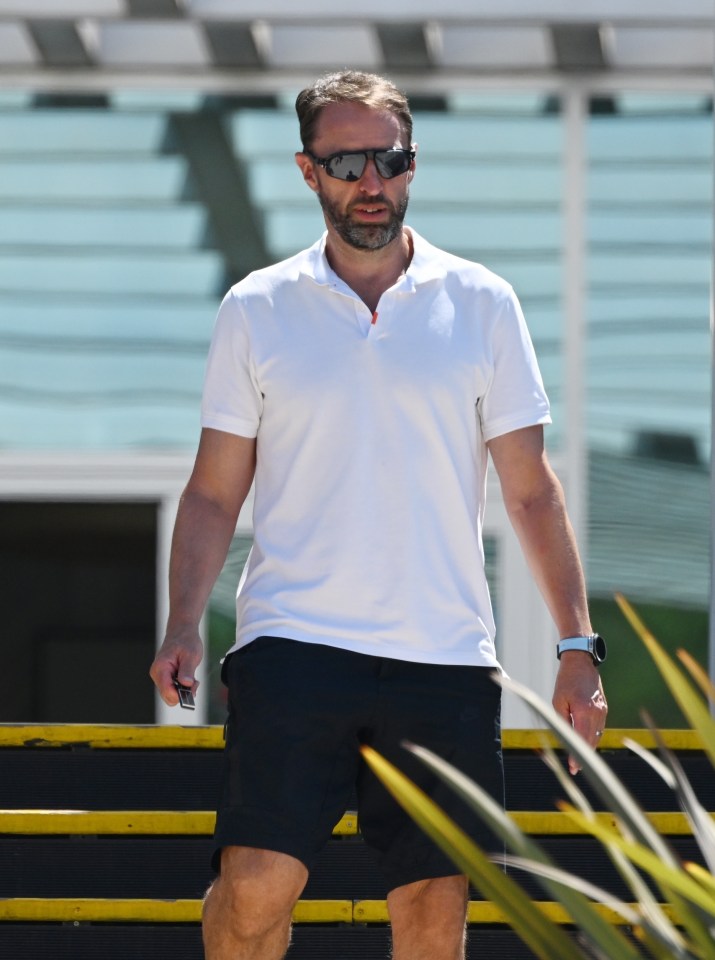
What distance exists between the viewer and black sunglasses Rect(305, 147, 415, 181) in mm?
3104

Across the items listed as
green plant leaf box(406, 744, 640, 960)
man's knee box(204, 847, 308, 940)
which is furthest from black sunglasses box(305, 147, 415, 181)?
green plant leaf box(406, 744, 640, 960)

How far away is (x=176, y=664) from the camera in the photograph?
2975 millimetres

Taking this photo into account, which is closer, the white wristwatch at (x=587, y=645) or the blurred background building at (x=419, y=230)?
the white wristwatch at (x=587, y=645)

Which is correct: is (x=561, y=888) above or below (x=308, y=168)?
below

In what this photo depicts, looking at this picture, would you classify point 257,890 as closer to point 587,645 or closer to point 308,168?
point 587,645

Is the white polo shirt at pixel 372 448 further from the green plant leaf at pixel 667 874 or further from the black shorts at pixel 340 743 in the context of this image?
the green plant leaf at pixel 667 874

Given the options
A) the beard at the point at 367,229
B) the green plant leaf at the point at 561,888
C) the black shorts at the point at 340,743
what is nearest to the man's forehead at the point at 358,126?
the beard at the point at 367,229

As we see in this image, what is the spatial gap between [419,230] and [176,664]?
5.39 metres

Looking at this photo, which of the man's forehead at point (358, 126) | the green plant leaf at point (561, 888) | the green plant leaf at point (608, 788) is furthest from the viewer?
the man's forehead at point (358, 126)

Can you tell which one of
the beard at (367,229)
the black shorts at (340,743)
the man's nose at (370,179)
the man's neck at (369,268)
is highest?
the man's nose at (370,179)

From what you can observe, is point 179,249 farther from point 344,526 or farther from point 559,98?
point 344,526

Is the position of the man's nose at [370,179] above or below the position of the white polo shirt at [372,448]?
above

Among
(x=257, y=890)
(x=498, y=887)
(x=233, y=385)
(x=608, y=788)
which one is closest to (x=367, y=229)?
(x=233, y=385)

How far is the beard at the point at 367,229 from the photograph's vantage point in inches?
124
